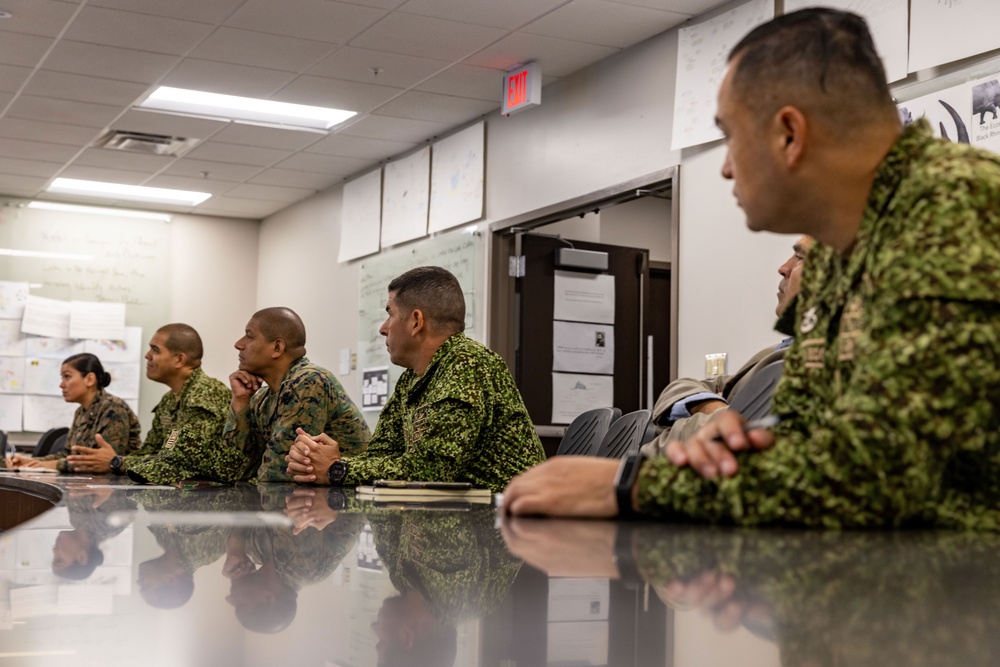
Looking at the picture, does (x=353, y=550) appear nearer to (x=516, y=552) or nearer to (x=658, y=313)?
(x=516, y=552)

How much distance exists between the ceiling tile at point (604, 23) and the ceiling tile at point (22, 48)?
235cm

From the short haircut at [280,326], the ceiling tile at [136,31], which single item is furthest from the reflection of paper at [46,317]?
the short haircut at [280,326]

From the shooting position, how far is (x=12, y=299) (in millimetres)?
8875

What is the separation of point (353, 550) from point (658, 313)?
637cm

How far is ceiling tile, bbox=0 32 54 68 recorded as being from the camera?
17.6 feet

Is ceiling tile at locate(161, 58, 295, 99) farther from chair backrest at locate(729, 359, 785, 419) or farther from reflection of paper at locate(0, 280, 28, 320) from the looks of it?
chair backrest at locate(729, 359, 785, 419)

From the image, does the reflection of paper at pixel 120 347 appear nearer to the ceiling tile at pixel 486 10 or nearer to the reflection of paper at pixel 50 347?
the reflection of paper at pixel 50 347

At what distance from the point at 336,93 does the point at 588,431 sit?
3.04m

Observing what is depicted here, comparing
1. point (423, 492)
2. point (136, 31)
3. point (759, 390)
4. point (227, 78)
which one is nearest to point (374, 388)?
point (227, 78)

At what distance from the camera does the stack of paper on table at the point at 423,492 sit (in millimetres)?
2297

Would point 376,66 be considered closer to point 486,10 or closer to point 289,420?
point 486,10

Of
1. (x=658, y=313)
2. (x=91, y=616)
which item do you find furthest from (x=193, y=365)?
(x=91, y=616)

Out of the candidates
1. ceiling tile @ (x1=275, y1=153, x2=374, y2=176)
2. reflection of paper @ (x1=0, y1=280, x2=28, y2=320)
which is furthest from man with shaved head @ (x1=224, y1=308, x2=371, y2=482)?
reflection of paper @ (x1=0, y1=280, x2=28, y2=320)

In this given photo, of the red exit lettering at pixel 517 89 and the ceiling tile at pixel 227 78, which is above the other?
the ceiling tile at pixel 227 78
